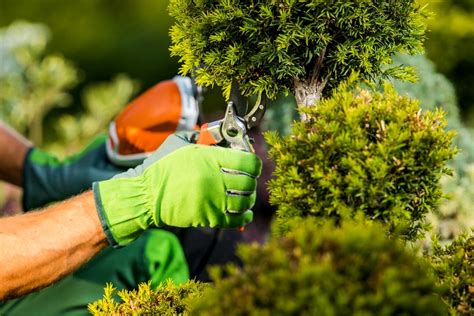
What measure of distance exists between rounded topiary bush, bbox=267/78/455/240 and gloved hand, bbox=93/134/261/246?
12.0 inches

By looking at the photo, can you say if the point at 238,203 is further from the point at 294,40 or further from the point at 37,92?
the point at 37,92

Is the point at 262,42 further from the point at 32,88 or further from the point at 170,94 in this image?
the point at 32,88

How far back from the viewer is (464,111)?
3.84m

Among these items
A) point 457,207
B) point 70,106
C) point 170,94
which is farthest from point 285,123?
point 70,106

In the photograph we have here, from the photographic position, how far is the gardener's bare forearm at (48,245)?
1.77m

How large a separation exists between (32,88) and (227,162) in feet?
10.5

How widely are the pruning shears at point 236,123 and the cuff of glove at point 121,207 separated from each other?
0.23 metres

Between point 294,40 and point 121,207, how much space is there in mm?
611

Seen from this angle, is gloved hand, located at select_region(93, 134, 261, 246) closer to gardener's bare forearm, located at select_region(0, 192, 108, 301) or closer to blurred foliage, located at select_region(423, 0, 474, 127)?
gardener's bare forearm, located at select_region(0, 192, 108, 301)

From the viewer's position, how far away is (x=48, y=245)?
1.77m

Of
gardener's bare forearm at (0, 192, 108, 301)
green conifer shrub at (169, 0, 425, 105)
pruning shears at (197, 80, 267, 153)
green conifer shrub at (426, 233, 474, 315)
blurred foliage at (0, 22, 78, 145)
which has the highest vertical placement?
green conifer shrub at (169, 0, 425, 105)

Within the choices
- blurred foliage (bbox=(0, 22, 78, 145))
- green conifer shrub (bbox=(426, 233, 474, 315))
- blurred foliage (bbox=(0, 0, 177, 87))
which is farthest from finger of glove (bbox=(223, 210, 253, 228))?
blurred foliage (bbox=(0, 0, 177, 87))

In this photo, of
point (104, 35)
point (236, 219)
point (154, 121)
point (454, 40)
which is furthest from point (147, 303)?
point (104, 35)

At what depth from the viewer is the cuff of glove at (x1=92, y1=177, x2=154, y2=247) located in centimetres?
174
